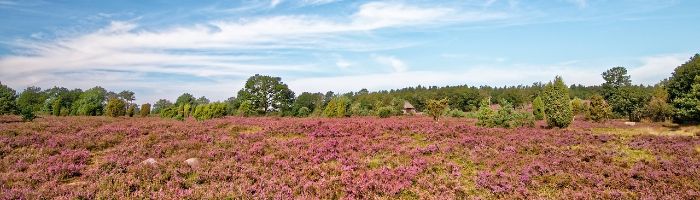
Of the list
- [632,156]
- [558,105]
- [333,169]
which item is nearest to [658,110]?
[558,105]

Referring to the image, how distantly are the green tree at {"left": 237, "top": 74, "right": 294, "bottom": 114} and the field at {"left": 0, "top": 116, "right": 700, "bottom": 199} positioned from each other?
235 ft

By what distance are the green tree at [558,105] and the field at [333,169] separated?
57.8 feet

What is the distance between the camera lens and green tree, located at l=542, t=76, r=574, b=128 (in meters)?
33.9

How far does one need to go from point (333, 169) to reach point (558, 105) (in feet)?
96.0

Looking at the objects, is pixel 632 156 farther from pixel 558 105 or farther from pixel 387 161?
pixel 558 105

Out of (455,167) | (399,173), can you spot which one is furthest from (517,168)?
(399,173)

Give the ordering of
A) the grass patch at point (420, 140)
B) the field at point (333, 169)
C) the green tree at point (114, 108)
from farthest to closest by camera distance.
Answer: the green tree at point (114, 108), the grass patch at point (420, 140), the field at point (333, 169)

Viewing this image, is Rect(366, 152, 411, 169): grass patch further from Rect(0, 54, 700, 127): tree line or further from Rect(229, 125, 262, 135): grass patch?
Rect(0, 54, 700, 127): tree line

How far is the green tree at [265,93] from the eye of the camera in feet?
288

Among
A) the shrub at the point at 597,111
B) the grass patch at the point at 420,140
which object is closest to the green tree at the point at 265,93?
the shrub at the point at 597,111

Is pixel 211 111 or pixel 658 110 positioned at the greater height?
pixel 211 111

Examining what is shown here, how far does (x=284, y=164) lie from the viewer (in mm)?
11789

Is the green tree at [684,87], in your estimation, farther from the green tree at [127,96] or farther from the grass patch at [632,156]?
the green tree at [127,96]

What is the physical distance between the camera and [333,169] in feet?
37.2
